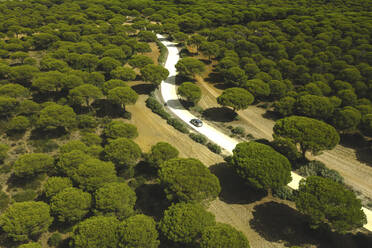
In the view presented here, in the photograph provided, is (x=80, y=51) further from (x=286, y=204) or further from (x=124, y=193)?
(x=286, y=204)

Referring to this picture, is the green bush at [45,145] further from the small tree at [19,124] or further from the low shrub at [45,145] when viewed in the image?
the small tree at [19,124]

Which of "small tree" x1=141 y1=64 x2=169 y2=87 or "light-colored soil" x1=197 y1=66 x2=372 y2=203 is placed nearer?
"light-colored soil" x1=197 y1=66 x2=372 y2=203

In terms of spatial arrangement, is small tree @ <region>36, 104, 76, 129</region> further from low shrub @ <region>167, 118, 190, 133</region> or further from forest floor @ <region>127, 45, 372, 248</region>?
low shrub @ <region>167, 118, 190, 133</region>

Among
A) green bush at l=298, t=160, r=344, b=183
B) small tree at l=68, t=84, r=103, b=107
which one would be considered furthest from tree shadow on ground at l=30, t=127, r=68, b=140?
green bush at l=298, t=160, r=344, b=183

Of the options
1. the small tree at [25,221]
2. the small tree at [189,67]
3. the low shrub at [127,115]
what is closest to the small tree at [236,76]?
the small tree at [189,67]

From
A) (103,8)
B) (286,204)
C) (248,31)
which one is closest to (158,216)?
(286,204)

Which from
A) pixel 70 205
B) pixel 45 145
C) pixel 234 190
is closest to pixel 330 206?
pixel 234 190

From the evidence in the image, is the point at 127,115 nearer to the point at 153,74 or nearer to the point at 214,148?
the point at 153,74
